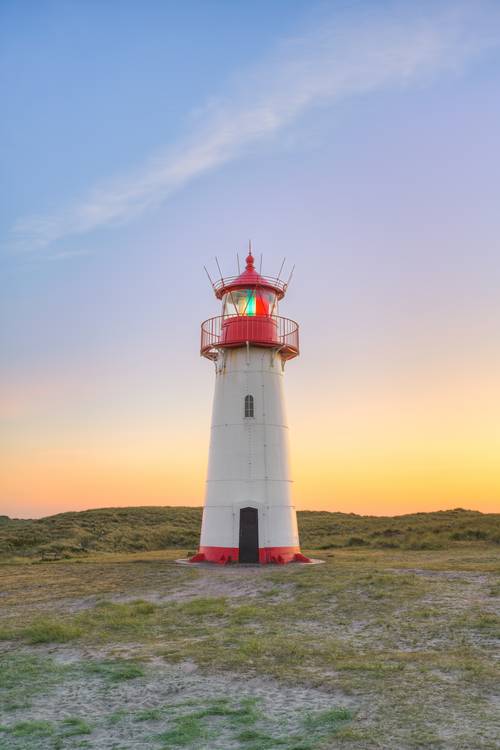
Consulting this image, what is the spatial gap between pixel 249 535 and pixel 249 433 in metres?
3.66

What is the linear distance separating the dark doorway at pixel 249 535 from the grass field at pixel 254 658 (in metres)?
1.28

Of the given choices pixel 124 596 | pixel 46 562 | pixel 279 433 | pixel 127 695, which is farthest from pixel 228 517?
pixel 127 695

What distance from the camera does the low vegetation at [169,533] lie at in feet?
117

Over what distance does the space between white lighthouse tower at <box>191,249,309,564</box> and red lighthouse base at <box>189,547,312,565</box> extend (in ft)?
0.11

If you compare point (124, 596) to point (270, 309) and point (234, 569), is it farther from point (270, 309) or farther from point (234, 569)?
point (270, 309)

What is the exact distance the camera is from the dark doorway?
23.0 metres

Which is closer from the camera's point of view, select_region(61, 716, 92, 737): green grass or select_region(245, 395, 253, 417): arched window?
select_region(61, 716, 92, 737): green grass

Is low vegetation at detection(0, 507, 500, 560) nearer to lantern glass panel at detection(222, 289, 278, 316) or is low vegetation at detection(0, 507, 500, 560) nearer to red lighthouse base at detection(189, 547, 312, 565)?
red lighthouse base at detection(189, 547, 312, 565)

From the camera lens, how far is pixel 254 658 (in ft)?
36.5

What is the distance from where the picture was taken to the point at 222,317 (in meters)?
25.5

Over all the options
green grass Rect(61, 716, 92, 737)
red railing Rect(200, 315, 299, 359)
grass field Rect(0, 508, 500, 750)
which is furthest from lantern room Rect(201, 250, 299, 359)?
green grass Rect(61, 716, 92, 737)

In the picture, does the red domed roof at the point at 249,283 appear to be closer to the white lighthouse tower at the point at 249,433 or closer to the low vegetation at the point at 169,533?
the white lighthouse tower at the point at 249,433

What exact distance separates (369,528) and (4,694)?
139ft

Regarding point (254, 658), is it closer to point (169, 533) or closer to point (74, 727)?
point (74, 727)
